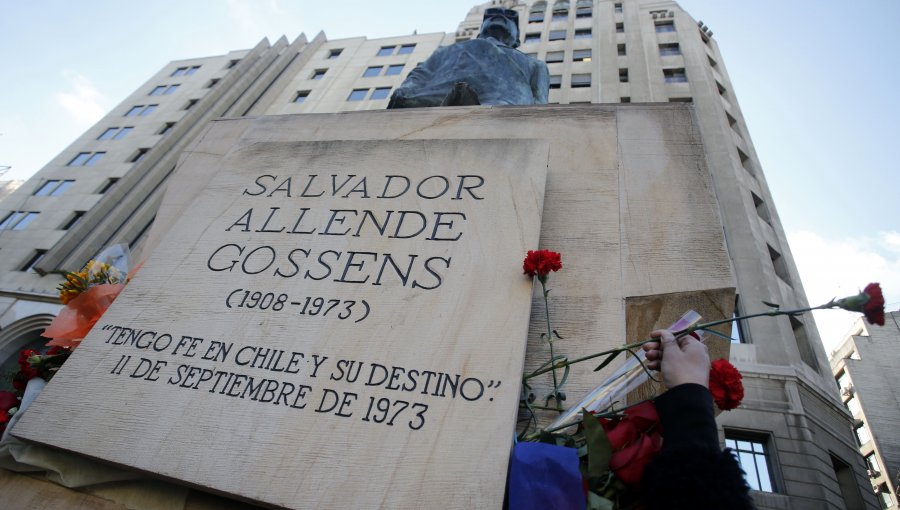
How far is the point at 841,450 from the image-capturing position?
13727 millimetres

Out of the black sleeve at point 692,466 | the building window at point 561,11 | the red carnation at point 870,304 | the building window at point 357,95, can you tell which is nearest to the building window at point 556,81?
the building window at point 561,11

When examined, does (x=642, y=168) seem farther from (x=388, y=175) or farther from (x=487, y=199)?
(x=388, y=175)

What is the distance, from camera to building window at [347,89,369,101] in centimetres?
2966

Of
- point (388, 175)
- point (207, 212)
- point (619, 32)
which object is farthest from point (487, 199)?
point (619, 32)

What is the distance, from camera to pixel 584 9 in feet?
108

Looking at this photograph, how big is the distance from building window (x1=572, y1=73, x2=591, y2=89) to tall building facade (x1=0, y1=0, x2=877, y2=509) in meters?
0.08

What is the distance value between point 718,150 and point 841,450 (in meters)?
12.2

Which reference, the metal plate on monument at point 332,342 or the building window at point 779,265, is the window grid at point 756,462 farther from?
the metal plate on monument at point 332,342

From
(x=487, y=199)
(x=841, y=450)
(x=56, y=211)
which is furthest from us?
(x=56, y=211)

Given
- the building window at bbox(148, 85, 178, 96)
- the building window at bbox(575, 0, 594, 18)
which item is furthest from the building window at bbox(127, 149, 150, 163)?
the building window at bbox(575, 0, 594, 18)

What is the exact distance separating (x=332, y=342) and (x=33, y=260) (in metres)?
28.1

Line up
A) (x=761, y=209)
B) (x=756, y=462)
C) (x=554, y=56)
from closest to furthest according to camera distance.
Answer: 1. (x=756, y=462)
2. (x=761, y=209)
3. (x=554, y=56)

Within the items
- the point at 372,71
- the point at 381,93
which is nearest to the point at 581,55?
the point at 381,93

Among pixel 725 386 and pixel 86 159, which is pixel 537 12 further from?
pixel 725 386
